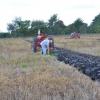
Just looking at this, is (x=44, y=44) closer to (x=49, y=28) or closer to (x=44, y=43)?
(x=44, y=43)

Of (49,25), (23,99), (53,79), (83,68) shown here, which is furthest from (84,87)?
(49,25)

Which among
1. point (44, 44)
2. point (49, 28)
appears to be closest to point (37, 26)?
point (49, 28)

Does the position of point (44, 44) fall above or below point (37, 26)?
above

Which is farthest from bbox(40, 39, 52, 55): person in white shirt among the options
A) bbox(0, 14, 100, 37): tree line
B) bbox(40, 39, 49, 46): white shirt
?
bbox(0, 14, 100, 37): tree line

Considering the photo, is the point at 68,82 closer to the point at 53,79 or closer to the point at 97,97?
the point at 53,79

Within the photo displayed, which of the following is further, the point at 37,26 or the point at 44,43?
the point at 37,26

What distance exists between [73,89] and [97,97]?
554mm

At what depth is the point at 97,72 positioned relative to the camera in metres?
8.11

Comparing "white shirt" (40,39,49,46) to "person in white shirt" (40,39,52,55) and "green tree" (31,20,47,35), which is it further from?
"green tree" (31,20,47,35)

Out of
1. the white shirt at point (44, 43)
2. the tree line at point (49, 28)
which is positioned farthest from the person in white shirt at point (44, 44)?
the tree line at point (49, 28)

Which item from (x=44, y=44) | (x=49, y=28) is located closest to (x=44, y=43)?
(x=44, y=44)

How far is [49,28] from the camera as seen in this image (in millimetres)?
70938

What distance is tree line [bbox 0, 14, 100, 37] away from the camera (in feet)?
233

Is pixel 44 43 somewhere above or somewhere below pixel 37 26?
above
